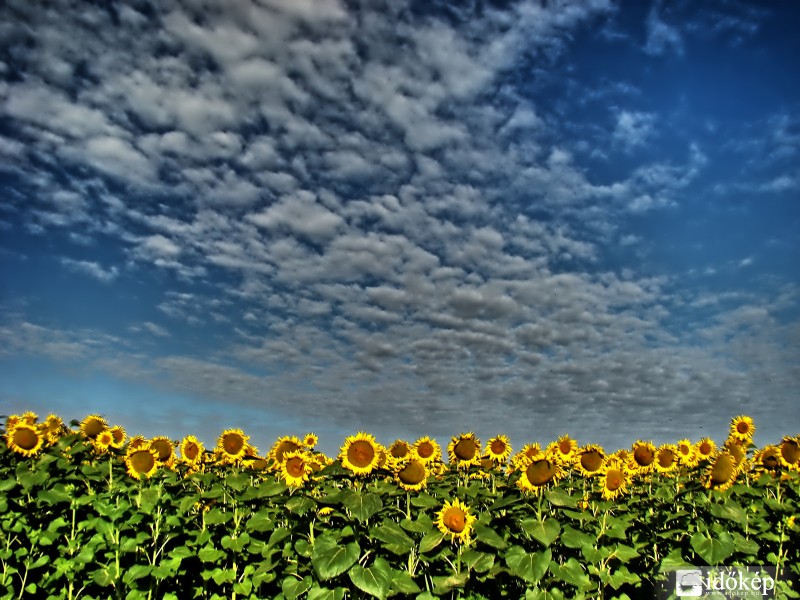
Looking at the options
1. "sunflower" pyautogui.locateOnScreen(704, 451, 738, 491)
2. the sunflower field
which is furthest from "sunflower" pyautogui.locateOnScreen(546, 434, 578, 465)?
"sunflower" pyautogui.locateOnScreen(704, 451, 738, 491)

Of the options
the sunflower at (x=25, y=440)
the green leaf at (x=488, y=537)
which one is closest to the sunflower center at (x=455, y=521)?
the green leaf at (x=488, y=537)

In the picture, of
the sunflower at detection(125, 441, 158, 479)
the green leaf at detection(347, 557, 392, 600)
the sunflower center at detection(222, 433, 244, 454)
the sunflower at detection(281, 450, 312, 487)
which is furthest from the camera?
the sunflower center at detection(222, 433, 244, 454)

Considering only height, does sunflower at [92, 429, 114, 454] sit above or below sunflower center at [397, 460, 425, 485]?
below

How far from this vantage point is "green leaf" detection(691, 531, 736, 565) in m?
6.98

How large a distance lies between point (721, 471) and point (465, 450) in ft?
11.5

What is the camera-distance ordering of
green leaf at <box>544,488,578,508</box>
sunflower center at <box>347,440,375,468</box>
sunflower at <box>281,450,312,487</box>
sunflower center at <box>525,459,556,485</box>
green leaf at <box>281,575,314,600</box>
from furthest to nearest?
sunflower at <box>281,450,312,487</box> → sunflower center at <box>347,440,375,468</box> → sunflower center at <box>525,459,556,485</box> → green leaf at <box>544,488,578,508</box> → green leaf at <box>281,575,314,600</box>

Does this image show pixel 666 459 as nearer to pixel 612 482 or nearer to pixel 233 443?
pixel 612 482

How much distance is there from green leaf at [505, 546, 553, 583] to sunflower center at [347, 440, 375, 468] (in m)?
2.10

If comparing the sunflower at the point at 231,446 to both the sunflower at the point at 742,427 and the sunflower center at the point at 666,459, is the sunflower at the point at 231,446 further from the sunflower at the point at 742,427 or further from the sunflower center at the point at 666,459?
the sunflower at the point at 742,427

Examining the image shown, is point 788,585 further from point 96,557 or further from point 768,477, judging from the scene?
point 96,557

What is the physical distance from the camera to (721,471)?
27.2 feet

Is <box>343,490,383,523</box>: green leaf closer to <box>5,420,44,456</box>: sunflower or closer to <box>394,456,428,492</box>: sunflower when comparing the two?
<box>394,456,428,492</box>: sunflower

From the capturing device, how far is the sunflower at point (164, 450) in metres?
11.7

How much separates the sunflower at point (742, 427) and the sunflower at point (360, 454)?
8349 mm
